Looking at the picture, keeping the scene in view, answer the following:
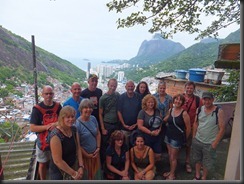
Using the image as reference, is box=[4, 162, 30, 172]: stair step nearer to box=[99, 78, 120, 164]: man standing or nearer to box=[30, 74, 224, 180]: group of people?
box=[30, 74, 224, 180]: group of people

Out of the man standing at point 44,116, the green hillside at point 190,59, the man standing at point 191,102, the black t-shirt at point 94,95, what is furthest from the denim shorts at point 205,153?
the green hillside at point 190,59

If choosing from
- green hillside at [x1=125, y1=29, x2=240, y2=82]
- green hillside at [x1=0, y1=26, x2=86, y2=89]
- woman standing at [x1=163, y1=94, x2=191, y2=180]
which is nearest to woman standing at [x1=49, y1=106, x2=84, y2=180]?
woman standing at [x1=163, y1=94, x2=191, y2=180]

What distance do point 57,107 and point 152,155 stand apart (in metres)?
1.24

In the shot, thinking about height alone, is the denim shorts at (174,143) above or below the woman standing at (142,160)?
above

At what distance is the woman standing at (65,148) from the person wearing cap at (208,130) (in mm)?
1455

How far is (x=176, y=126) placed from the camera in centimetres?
275

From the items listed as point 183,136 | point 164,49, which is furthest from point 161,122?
point 164,49

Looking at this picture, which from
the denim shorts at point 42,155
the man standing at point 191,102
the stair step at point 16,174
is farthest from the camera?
the stair step at point 16,174

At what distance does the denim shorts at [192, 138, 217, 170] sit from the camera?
2.62 m

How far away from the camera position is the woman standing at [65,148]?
1.92 m

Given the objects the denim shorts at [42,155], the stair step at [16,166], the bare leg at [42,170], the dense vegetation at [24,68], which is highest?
the dense vegetation at [24,68]

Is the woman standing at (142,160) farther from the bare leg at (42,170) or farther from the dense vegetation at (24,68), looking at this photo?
the dense vegetation at (24,68)

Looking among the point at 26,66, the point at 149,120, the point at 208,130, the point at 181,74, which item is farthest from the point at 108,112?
the point at 26,66

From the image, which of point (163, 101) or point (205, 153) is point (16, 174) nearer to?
point (163, 101)
